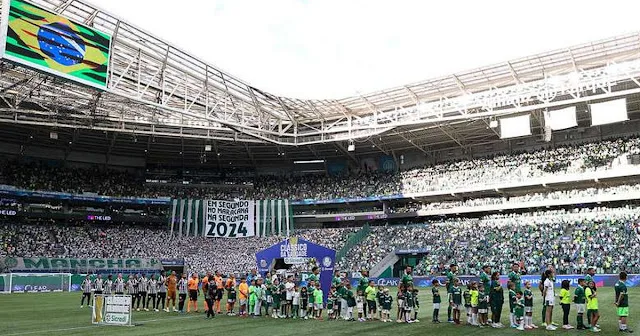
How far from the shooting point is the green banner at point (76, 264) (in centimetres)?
4675

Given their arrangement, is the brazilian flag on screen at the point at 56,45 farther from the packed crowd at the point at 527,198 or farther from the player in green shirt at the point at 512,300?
the packed crowd at the point at 527,198

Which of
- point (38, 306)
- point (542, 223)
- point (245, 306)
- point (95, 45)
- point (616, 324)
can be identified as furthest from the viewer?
point (542, 223)

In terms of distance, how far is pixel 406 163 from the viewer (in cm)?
6275

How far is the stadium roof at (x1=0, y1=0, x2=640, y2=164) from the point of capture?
35.5m

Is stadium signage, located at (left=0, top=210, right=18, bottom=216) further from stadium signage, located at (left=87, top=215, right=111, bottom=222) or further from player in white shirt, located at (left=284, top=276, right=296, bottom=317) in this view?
player in white shirt, located at (left=284, top=276, right=296, bottom=317)

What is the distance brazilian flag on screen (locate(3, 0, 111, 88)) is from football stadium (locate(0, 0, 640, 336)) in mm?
98

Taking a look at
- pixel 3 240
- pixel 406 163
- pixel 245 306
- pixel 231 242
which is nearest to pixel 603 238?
pixel 406 163

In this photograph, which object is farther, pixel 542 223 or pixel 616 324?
pixel 542 223

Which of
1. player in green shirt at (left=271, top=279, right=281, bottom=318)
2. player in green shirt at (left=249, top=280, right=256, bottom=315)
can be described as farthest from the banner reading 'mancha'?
player in green shirt at (left=271, top=279, right=281, bottom=318)

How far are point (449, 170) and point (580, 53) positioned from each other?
22.4m

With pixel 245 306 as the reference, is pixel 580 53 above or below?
above

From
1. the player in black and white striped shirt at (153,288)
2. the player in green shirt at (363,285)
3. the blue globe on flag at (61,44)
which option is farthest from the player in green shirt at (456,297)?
the blue globe on flag at (61,44)

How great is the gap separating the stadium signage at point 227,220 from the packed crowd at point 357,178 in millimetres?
5437

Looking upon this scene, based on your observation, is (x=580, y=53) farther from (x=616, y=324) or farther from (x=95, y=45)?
(x=95, y=45)
